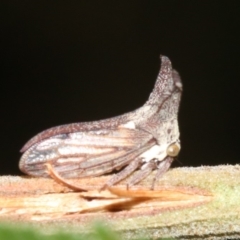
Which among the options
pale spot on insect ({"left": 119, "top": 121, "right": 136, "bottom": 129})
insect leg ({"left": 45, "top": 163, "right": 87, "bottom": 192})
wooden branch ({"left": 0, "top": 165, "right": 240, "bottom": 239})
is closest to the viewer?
wooden branch ({"left": 0, "top": 165, "right": 240, "bottom": 239})

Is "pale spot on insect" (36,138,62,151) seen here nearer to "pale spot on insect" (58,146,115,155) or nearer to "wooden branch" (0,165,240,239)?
"pale spot on insect" (58,146,115,155)

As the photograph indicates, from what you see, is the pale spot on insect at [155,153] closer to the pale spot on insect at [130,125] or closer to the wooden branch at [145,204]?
the pale spot on insect at [130,125]

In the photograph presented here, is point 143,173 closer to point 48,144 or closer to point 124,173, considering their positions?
point 124,173

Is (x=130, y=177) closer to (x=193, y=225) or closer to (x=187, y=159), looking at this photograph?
(x=193, y=225)

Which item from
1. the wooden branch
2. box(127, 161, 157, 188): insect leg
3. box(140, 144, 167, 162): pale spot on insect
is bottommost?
the wooden branch

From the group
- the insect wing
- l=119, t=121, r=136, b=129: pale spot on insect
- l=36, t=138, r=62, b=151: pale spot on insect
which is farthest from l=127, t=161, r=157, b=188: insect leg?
l=36, t=138, r=62, b=151: pale spot on insect

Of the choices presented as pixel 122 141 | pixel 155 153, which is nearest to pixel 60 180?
pixel 122 141

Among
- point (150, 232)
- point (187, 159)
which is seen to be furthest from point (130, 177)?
point (187, 159)
